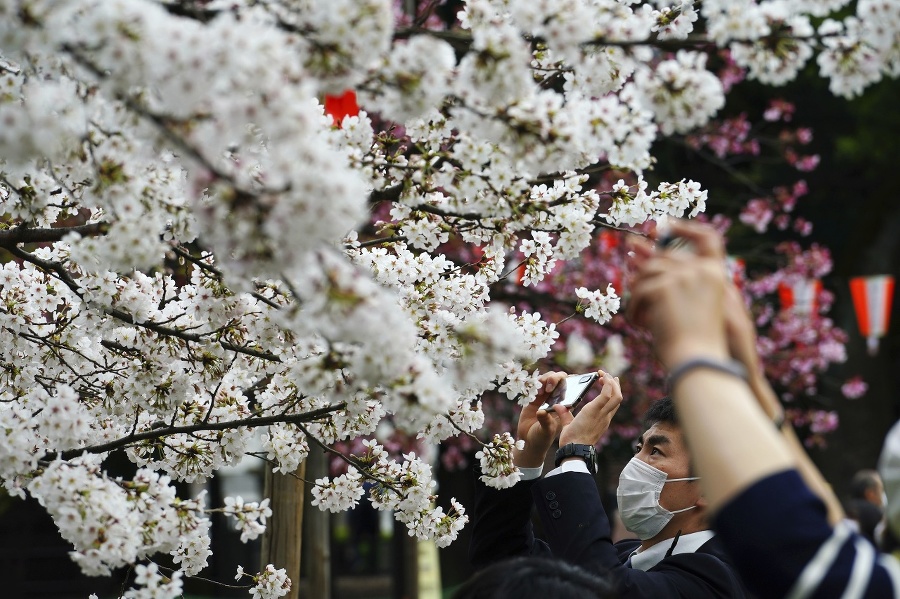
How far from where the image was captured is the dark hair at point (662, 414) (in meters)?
3.52

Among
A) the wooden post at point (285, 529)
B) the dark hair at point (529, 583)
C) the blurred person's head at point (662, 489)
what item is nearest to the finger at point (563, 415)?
the blurred person's head at point (662, 489)

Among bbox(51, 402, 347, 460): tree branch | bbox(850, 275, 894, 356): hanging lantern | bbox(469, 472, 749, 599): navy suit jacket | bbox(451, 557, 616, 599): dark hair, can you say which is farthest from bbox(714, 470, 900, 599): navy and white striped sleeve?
bbox(850, 275, 894, 356): hanging lantern

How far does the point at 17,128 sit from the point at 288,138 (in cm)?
53

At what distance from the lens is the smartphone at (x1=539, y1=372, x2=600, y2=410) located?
10.8 feet

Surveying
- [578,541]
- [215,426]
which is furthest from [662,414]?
[215,426]

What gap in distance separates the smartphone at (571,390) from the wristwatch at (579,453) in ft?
0.43

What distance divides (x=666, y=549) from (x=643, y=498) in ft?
0.61

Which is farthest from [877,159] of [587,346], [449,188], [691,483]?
[449,188]

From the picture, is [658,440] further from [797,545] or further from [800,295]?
[800,295]

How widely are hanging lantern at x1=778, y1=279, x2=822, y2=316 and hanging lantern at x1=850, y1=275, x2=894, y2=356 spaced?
0.75 meters

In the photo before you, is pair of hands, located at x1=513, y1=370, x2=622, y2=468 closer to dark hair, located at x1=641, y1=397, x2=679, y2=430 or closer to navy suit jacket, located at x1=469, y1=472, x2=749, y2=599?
navy suit jacket, located at x1=469, y1=472, x2=749, y2=599

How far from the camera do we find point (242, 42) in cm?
173

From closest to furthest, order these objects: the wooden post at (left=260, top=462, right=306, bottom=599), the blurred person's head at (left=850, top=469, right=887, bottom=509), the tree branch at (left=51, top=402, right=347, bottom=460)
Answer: the tree branch at (left=51, top=402, right=347, bottom=460) → the wooden post at (left=260, top=462, right=306, bottom=599) → the blurred person's head at (left=850, top=469, right=887, bottom=509)

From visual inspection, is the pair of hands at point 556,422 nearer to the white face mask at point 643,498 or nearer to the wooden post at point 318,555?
the white face mask at point 643,498
